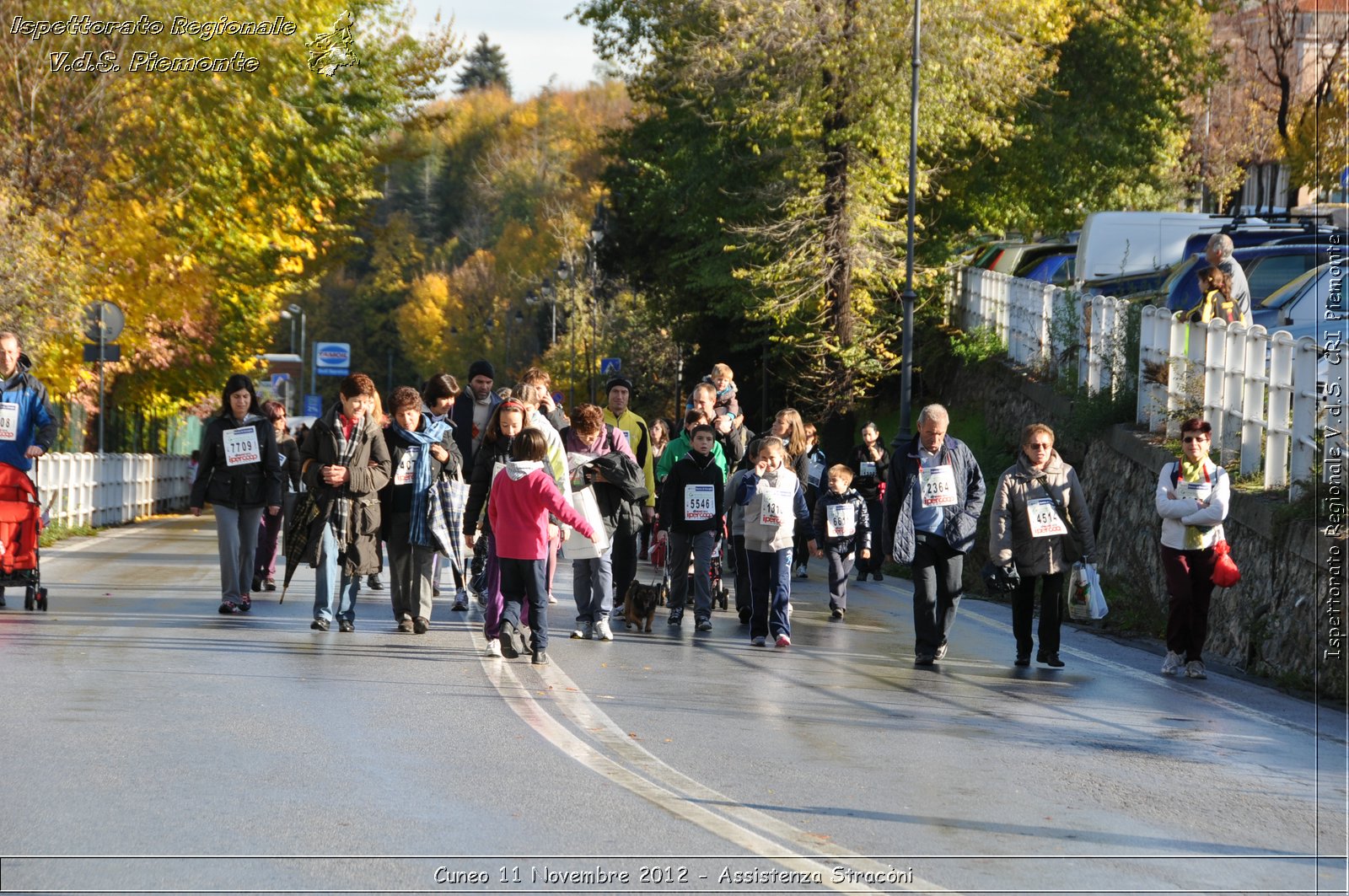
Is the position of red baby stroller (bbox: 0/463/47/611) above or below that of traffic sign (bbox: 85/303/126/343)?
below

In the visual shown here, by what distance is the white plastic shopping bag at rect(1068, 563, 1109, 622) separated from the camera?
39.0ft

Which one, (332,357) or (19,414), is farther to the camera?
(332,357)

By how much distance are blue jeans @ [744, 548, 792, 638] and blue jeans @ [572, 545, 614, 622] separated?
1120 millimetres

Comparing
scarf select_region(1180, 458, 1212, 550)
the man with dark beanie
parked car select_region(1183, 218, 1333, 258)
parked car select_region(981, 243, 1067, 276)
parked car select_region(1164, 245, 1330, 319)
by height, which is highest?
parked car select_region(981, 243, 1067, 276)

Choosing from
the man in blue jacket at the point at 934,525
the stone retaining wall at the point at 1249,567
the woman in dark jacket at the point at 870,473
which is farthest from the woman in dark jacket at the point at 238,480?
the woman in dark jacket at the point at 870,473

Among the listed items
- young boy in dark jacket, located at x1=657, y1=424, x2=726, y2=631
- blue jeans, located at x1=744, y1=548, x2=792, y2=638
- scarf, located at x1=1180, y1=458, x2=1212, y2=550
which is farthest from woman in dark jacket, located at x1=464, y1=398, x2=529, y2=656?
scarf, located at x1=1180, y1=458, x2=1212, y2=550

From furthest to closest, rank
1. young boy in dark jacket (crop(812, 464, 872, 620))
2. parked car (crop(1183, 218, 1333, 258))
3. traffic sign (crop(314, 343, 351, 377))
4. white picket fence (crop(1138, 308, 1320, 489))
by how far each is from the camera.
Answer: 1. traffic sign (crop(314, 343, 351, 377))
2. parked car (crop(1183, 218, 1333, 258))
3. young boy in dark jacket (crop(812, 464, 872, 620))
4. white picket fence (crop(1138, 308, 1320, 489))

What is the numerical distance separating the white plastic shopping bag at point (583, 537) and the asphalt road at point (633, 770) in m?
0.71

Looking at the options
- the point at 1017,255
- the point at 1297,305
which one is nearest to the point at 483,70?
Result: the point at 1017,255

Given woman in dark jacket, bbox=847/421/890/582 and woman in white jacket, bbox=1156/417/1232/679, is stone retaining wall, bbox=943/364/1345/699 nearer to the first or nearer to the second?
woman in white jacket, bbox=1156/417/1232/679

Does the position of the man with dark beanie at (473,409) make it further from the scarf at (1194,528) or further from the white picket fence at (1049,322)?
the white picket fence at (1049,322)

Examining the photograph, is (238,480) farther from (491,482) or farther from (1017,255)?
(1017,255)

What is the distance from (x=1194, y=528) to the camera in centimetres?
1156

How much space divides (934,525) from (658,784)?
509cm
